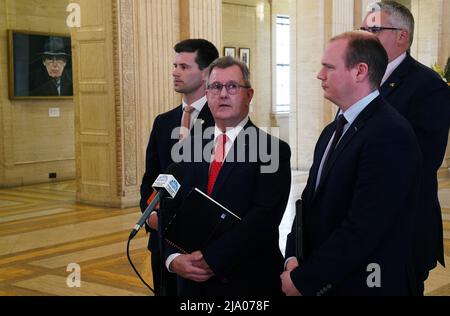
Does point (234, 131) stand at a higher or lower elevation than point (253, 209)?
higher

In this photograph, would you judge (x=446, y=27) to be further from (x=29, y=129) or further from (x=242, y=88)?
(x=242, y=88)

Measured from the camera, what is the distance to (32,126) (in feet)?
46.4

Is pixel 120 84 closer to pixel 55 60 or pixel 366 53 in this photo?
pixel 55 60

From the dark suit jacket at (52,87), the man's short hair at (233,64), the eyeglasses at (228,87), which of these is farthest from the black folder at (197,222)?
the dark suit jacket at (52,87)

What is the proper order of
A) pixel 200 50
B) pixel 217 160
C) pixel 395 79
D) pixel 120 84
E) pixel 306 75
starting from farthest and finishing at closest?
1. pixel 306 75
2. pixel 120 84
3. pixel 200 50
4. pixel 395 79
5. pixel 217 160

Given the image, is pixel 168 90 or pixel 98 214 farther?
pixel 168 90

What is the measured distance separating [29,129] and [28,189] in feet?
4.58

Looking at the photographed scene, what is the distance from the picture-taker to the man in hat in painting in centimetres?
1427

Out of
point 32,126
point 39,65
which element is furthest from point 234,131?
point 39,65

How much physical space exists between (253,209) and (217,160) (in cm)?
32

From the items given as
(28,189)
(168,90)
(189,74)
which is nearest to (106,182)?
(168,90)

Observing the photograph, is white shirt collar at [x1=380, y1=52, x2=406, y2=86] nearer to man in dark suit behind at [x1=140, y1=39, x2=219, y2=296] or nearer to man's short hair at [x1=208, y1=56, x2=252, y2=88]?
man's short hair at [x1=208, y1=56, x2=252, y2=88]

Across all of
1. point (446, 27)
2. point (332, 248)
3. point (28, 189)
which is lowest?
point (28, 189)

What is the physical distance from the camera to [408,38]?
11.8ft
